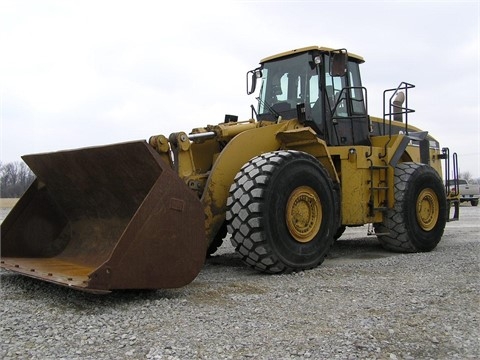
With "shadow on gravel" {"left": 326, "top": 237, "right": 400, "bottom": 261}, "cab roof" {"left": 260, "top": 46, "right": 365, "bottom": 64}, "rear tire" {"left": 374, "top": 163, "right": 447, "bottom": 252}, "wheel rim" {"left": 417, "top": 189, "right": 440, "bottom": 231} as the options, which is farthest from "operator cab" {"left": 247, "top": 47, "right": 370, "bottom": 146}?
"shadow on gravel" {"left": 326, "top": 237, "right": 400, "bottom": 261}

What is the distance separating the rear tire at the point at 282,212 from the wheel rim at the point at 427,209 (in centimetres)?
216

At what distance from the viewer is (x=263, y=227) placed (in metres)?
5.39

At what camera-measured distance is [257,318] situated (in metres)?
3.90

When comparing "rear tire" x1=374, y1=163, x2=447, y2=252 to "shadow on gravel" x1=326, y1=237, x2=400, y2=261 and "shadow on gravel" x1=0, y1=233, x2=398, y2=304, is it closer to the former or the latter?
"shadow on gravel" x1=326, y1=237, x2=400, y2=261

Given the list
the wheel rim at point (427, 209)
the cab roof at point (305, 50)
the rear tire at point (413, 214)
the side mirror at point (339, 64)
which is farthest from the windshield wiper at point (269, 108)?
the wheel rim at point (427, 209)

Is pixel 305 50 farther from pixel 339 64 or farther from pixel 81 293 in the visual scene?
pixel 81 293

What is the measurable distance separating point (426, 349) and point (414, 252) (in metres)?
4.61

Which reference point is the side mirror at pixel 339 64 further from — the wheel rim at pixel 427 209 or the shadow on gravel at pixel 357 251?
the shadow on gravel at pixel 357 251

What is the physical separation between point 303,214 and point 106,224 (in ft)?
7.19

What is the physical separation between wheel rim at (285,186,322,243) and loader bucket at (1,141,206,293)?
1518 mm

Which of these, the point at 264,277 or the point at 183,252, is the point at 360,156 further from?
the point at 183,252

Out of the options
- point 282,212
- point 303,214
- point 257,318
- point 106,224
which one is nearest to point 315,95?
point 303,214

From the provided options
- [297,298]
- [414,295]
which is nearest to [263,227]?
[297,298]

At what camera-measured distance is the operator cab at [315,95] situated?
7.18m
